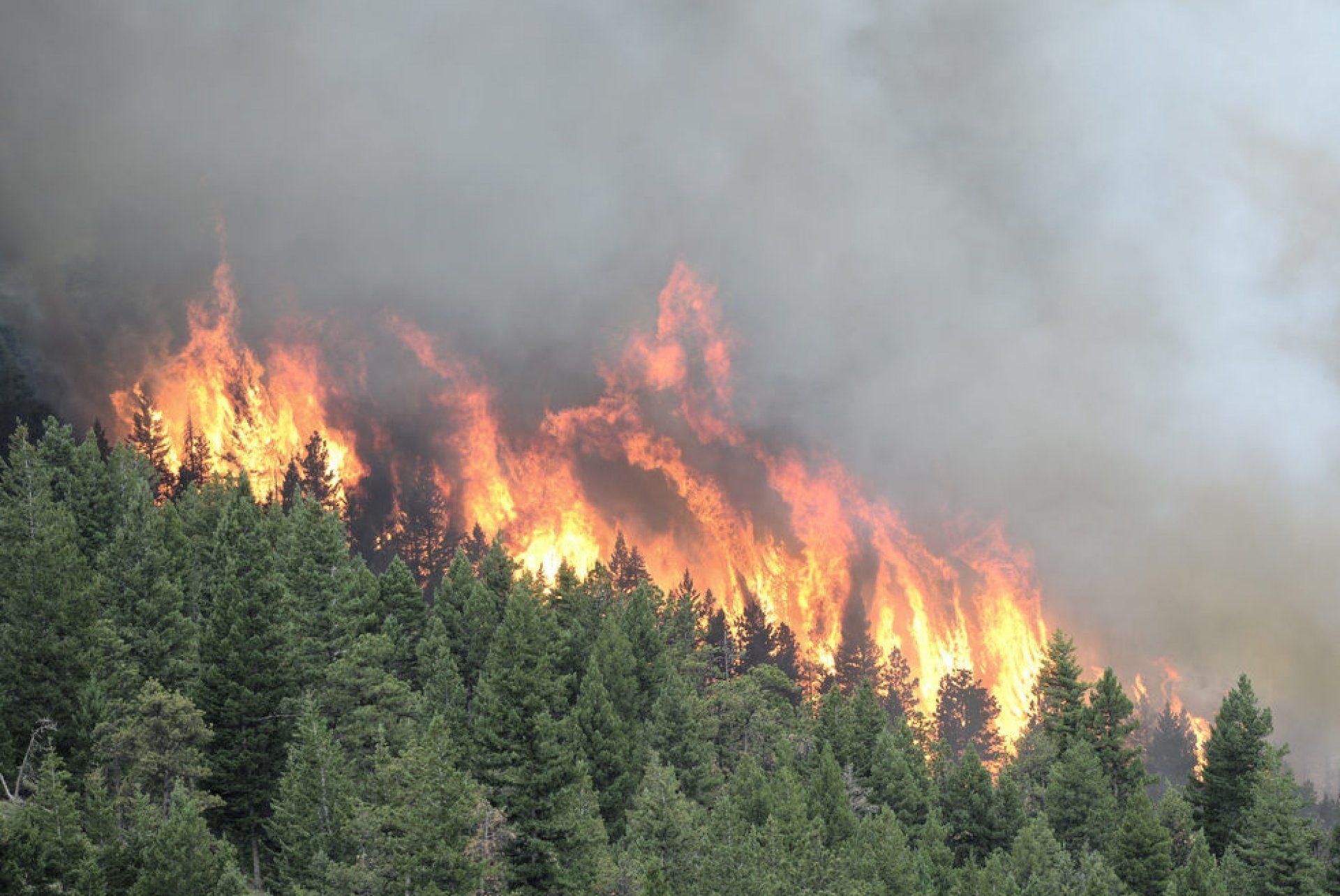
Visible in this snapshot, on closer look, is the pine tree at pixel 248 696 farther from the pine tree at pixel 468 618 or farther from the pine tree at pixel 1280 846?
the pine tree at pixel 1280 846

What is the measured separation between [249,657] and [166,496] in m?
92.3

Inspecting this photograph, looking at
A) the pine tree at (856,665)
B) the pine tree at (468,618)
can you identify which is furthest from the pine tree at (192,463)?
the pine tree at (856,665)

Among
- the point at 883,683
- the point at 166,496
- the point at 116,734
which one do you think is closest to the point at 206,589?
the point at 116,734

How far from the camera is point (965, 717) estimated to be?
504ft

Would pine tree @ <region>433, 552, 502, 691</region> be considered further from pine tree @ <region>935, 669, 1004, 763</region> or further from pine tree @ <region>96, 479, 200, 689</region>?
pine tree @ <region>935, 669, 1004, 763</region>

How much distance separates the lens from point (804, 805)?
218 ft

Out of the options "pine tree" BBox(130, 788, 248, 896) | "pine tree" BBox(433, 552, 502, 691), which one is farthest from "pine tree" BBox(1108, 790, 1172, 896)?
"pine tree" BBox(130, 788, 248, 896)

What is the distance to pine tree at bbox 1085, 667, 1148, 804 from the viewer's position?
104 m

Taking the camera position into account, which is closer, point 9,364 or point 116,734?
point 116,734

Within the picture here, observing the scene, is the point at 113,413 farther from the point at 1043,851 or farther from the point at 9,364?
the point at 1043,851

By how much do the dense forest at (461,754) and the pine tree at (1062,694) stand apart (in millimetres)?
410

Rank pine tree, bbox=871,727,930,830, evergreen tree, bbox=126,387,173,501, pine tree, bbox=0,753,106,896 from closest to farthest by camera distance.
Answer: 1. pine tree, bbox=0,753,106,896
2. pine tree, bbox=871,727,930,830
3. evergreen tree, bbox=126,387,173,501

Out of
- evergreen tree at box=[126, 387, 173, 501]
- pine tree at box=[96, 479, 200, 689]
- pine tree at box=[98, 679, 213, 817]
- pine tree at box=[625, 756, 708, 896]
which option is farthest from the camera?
evergreen tree at box=[126, 387, 173, 501]

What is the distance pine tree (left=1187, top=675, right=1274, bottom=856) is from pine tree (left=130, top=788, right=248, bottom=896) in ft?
263
